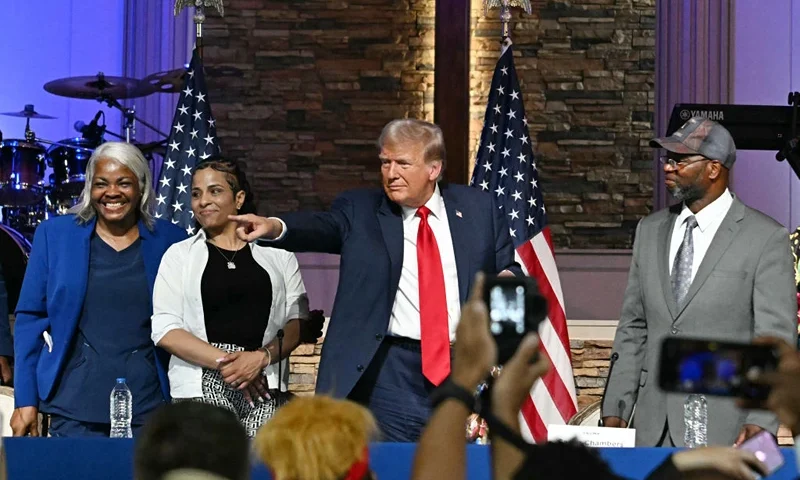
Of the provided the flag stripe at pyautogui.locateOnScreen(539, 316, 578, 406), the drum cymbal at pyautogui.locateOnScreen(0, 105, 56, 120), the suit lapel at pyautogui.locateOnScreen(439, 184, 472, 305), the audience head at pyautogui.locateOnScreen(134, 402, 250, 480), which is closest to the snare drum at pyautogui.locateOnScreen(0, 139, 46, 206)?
the drum cymbal at pyautogui.locateOnScreen(0, 105, 56, 120)

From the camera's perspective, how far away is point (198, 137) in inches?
233

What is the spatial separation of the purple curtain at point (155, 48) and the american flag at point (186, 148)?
1315 mm

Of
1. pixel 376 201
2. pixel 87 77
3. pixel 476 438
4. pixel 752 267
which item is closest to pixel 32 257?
pixel 376 201

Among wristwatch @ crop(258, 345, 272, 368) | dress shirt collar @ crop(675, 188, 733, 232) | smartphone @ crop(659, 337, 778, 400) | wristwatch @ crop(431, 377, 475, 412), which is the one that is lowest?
wristwatch @ crop(258, 345, 272, 368)

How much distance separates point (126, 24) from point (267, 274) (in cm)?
381

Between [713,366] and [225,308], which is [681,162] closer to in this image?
[225,308]

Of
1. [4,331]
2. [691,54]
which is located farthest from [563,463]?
[691,54]

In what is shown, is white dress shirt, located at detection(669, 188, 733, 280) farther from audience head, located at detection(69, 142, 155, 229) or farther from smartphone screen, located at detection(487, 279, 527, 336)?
smartphone screen, located at detection(487, 279, 527, 336)

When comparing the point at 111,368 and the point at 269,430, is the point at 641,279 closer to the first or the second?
the point at 111,368

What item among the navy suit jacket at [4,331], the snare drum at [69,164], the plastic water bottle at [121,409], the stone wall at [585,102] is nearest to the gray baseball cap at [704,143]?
the plastic water bottle at [121,409]

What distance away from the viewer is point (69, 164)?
7953mm

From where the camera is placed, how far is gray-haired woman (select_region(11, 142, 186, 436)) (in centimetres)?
399

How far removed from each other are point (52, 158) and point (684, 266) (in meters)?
5.00

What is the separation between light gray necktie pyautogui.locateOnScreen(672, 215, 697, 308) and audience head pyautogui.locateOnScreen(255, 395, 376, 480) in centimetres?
228
